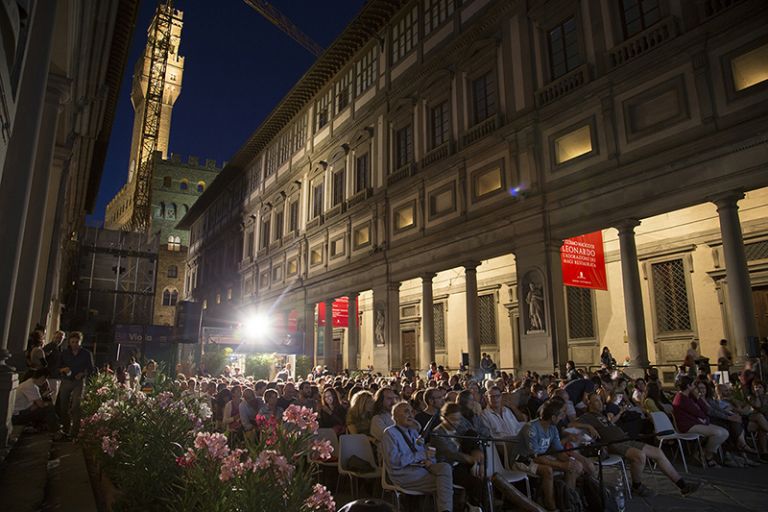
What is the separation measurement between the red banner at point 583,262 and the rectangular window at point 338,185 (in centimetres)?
1408

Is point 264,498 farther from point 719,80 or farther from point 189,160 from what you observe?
point 189,160

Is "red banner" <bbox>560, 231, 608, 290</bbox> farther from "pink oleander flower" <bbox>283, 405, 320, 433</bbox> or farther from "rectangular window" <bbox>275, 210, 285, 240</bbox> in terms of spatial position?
"rectangular window" <bbox>275, 210, 285, 240</bbox>

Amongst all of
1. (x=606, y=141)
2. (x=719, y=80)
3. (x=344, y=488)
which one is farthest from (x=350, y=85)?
(x=344, y=488)

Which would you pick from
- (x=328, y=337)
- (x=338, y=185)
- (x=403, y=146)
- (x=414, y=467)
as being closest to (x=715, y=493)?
(x=414, y=467)

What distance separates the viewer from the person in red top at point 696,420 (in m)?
8.34

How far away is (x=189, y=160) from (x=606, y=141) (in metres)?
57.5

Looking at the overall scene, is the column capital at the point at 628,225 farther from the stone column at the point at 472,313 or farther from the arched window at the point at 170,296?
the arched window at the point at 170,296

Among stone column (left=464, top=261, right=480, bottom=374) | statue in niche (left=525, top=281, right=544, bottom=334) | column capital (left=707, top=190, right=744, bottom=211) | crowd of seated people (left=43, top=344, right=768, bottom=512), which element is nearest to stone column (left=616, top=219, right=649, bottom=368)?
column capital (left=707, top=190, right=744, bottom=211)

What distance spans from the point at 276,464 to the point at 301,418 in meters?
0.54

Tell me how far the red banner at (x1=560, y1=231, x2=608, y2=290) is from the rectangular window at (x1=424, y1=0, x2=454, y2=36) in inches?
432

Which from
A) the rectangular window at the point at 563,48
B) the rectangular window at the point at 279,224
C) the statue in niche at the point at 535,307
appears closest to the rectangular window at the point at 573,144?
the rectangular window at the point at 563,48

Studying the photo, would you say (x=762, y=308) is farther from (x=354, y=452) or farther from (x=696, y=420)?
(x=354, y=452)

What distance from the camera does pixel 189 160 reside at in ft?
205

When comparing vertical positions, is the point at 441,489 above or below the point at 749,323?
below
